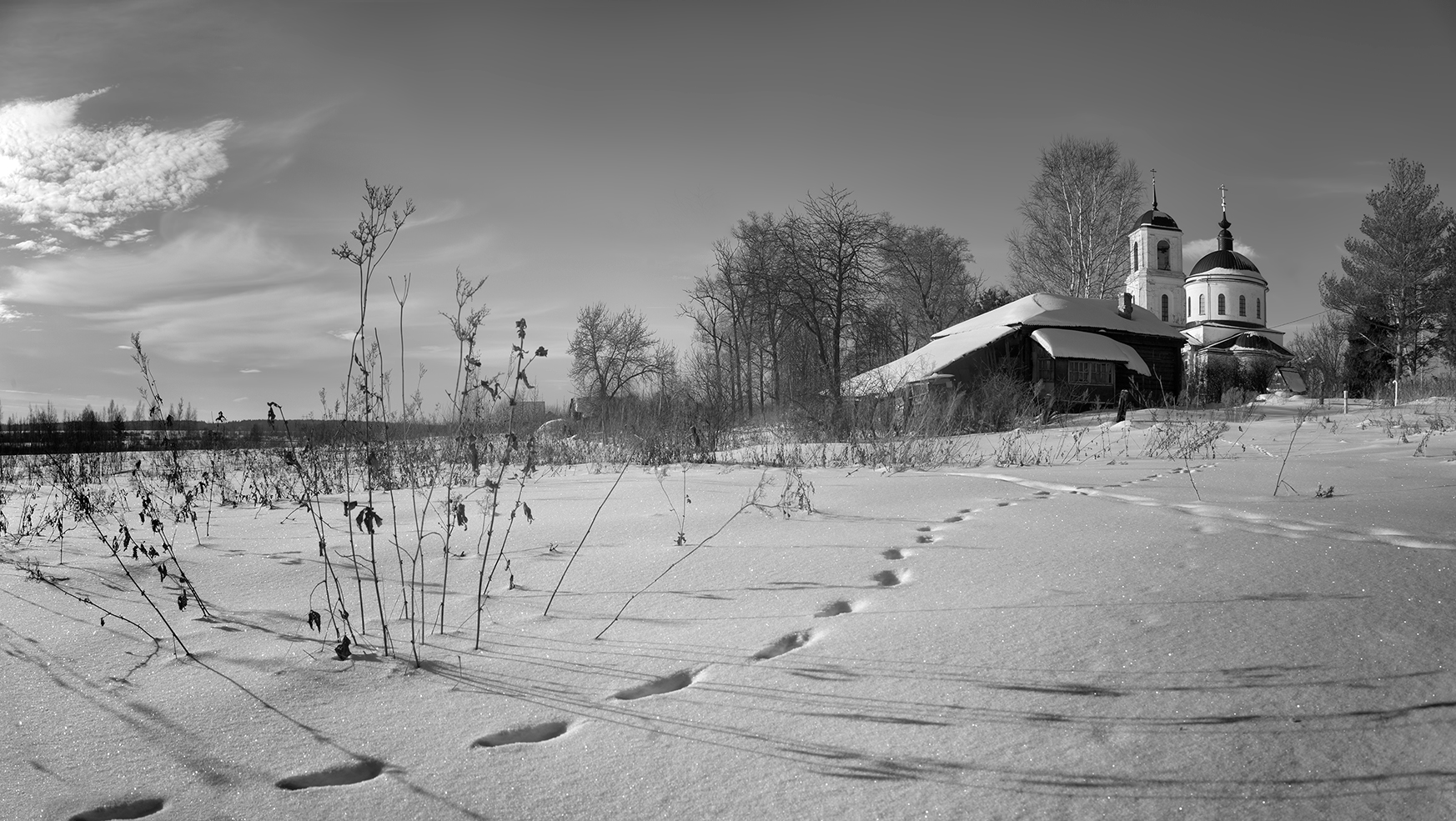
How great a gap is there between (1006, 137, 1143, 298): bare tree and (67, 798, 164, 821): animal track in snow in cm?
2798

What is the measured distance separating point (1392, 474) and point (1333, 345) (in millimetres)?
39974

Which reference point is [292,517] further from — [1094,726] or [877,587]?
[1094,726]

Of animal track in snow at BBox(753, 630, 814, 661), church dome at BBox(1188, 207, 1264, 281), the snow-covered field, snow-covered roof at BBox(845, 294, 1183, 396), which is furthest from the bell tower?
animal track in snow at BBox(753, 630, 814, 661)

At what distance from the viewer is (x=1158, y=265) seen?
143 ft

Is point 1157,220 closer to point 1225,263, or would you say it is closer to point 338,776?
point 1225,263

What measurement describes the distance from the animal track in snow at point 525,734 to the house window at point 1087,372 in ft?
79.2

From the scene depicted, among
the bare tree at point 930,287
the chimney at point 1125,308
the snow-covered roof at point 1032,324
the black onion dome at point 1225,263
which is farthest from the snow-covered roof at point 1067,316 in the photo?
the black onion dome at point 1225,263

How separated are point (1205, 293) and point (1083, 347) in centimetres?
3285

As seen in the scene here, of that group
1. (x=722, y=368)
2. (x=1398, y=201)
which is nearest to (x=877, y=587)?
(x=722, y=368)

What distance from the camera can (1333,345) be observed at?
36.6 meters

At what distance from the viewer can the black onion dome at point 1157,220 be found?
141 feet

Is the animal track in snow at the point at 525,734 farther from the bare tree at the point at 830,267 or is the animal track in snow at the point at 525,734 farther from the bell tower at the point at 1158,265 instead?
the bell tower at the point at 1158,265

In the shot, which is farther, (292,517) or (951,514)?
(292,517)

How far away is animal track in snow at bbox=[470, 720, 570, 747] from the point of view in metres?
1.56
